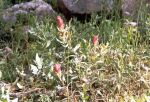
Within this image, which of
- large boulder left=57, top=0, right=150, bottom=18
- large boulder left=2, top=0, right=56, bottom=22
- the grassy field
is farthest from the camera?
large boulder left=2, top=0, right=56, bottom=22

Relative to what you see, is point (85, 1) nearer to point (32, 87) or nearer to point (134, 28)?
point (134, 28)

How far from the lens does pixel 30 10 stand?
5023mm

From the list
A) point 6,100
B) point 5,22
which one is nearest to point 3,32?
point 5,22

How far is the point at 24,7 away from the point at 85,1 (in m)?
0.80

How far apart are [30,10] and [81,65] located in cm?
190

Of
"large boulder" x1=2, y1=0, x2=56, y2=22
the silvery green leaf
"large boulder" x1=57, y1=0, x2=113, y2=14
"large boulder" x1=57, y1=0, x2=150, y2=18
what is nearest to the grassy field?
the silvery green leaf

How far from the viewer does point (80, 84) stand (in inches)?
130

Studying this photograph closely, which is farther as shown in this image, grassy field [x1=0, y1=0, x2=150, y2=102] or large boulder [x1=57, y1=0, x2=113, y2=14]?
large boulder [x1=57, y1=0, x2=113, y2=14]

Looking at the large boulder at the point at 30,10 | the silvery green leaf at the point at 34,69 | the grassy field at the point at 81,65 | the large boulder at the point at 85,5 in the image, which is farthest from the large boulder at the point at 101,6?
the silvery green leaf at the point at 34,69

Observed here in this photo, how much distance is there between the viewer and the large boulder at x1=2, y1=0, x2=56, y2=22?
482 cm

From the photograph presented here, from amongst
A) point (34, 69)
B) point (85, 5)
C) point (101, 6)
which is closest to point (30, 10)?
point (85, 5)

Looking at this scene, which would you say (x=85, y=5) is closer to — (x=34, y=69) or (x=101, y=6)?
(x=101, y=6)

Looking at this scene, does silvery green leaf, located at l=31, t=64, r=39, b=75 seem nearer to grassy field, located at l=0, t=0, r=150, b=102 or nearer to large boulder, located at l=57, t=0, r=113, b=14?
grassy field, located at l=0, t=0, r=150, b=102

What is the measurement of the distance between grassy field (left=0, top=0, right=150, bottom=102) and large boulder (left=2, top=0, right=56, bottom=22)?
1.76 ft
